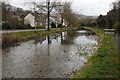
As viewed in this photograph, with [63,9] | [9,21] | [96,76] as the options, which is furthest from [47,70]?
[63,9]

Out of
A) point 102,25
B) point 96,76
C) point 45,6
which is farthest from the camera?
point 102,25

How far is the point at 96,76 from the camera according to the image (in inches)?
278

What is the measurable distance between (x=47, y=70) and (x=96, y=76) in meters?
3.31

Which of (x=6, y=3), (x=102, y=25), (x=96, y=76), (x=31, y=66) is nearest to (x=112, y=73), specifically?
(x=96, y=76)

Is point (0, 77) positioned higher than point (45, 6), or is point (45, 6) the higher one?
point (45, 6)

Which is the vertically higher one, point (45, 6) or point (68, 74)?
point (45, 6)

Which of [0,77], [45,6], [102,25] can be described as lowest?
[0,77]

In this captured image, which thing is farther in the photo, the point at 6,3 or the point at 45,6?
the point at 45,6

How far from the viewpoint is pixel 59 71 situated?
369 inches

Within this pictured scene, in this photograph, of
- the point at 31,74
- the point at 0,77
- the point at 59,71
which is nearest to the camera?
the point at 0,77

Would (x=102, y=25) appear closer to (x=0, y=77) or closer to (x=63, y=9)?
(x=63, y=9)

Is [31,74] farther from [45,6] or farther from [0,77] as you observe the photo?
[45,6]

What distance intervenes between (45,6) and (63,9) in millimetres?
17116

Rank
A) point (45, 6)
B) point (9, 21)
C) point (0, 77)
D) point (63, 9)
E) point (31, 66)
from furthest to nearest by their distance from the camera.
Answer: point (63, 9), point (45, 6), point (9, 21), point (31, 66), point (0, 77)
